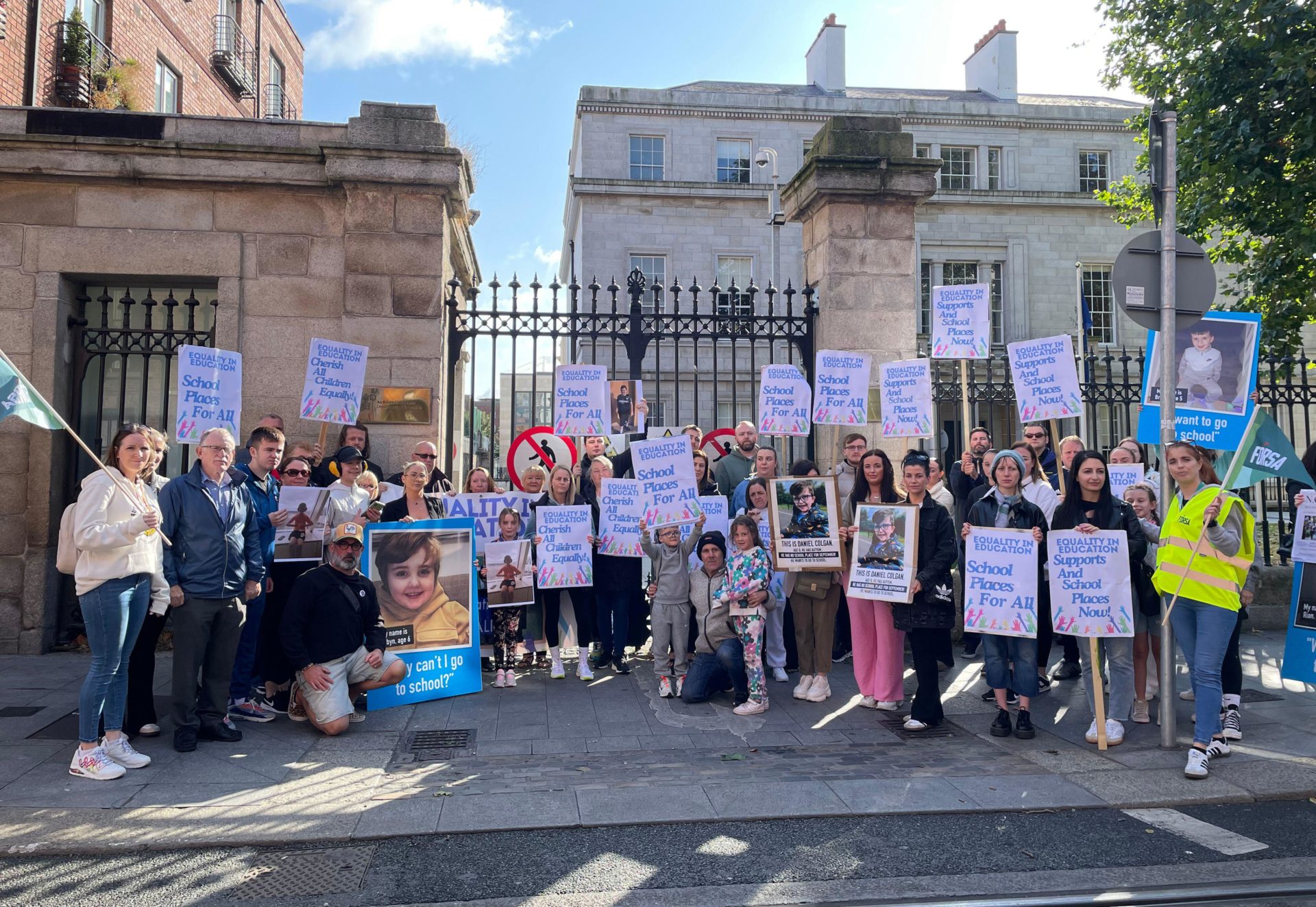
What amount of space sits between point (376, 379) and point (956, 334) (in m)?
5.47

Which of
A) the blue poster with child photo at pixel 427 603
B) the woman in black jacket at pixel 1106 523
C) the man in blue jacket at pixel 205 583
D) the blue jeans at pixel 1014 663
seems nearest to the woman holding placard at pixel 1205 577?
the woman in black jacket at pixel 1106 523

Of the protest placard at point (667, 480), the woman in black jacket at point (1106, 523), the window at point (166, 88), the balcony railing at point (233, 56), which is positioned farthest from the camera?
the balcony railing at point (233, 56)

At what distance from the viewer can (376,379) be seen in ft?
27.4

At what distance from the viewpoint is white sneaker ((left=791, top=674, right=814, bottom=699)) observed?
7.00 meters

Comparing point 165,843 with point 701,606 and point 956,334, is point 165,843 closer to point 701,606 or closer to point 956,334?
point 701,606

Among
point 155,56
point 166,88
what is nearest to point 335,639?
point 155,56

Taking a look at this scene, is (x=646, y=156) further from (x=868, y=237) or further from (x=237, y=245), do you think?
(x=237, y=245)

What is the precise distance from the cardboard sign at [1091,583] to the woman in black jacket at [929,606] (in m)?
0.69

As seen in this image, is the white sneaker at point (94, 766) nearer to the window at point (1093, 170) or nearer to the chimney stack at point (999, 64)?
the window at point (1093, 170)

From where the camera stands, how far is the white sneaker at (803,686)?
23.0 ft

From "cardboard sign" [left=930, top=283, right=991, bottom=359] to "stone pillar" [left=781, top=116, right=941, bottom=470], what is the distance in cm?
75

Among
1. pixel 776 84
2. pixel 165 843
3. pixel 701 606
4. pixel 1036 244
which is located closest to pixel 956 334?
pixel 701 606

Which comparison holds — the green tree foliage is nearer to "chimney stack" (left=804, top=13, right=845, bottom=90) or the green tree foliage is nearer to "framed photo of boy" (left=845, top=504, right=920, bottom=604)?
"framed photo of boy" (left=845, top=504, right=920, bottom=604)

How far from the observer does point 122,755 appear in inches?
205
